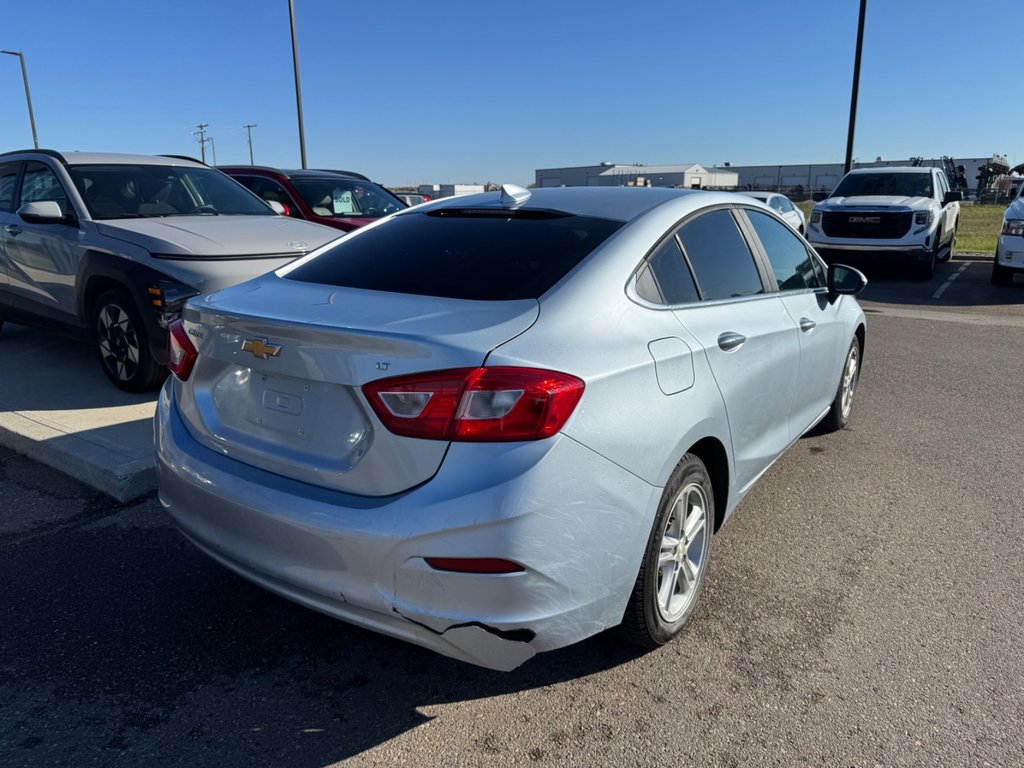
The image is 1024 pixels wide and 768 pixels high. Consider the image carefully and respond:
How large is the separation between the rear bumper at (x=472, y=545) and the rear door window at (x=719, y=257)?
1.13 metres

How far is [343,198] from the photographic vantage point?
9.77 metres

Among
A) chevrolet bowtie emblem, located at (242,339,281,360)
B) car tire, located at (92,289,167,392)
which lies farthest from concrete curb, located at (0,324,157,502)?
chevrolet bowtie emblem, located at (242,339,281,360)

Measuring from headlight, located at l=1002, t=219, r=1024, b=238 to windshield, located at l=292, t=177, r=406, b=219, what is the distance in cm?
899

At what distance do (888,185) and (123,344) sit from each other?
546 inches

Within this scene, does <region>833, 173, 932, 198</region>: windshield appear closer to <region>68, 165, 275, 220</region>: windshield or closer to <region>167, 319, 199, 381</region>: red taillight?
<region>68, 165, 275, 220</region>: windshield

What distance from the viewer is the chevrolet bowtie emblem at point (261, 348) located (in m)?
2.45

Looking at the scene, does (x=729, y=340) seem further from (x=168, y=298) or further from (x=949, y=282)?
(x=949, y=282)

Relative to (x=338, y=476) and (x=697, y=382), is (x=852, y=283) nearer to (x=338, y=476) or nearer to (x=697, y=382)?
(x=697, y=382)

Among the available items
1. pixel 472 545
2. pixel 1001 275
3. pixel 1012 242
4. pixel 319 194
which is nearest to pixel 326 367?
pixel 472 545

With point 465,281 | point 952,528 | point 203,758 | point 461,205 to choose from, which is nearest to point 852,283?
point 952,528

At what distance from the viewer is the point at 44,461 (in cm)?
456

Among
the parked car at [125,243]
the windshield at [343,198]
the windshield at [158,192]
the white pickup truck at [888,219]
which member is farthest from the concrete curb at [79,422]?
the white pickup truck at [888,219]

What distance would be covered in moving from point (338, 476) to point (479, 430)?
478 millimetres

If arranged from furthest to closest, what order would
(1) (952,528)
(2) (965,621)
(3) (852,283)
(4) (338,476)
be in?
(3) (852,283) < (1) (952,528) < (2) (965,621) < (4) (338,476)
